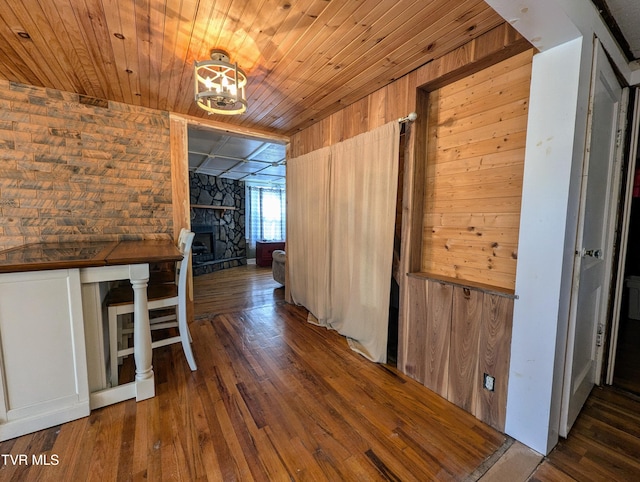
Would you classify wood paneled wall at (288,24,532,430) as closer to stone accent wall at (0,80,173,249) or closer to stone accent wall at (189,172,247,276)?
stone accent wall at (0,80,173,249)

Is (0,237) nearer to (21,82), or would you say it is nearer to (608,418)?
(21,82)

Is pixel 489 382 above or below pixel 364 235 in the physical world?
below

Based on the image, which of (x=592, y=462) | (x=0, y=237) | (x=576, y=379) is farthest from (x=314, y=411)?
(x=0, y=237)

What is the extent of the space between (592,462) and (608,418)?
48cm

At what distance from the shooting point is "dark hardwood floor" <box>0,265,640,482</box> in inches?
48.9

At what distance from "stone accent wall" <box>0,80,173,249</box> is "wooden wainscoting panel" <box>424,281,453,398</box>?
269 centimetres

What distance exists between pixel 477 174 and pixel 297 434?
1924 millimetres

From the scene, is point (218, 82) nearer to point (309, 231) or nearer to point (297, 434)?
point (309, 231)

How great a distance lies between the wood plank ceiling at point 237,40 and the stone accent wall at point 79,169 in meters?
0.22

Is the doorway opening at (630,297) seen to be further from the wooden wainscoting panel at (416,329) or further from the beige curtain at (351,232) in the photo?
the beige curtain at (351,232)

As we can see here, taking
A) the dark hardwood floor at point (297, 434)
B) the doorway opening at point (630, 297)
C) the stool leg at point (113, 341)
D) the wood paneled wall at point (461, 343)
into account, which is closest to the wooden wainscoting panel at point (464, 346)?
the wood paneled wall at point (461, 343)

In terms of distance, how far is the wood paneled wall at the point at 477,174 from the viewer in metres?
1.53

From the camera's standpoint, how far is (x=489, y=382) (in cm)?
154

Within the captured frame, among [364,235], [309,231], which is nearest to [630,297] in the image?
[364,235]
